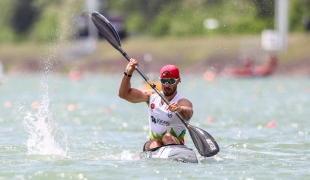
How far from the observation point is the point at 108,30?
15.6 metres

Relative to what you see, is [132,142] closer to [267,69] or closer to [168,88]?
[168,88]

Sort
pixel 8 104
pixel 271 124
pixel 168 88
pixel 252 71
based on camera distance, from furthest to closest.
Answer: pixel 252 71, pixel 8 104, pixel 271 124, pixel 168 88

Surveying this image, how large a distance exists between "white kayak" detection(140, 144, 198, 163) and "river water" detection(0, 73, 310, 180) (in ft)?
0.53

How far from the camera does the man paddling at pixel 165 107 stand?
14195mm

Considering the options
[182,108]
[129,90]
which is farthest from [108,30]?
[182,108]

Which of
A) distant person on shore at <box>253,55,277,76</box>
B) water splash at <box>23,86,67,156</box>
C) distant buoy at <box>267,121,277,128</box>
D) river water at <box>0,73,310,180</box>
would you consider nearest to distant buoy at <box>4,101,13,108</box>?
river water at <box>0,73,310,180</box>

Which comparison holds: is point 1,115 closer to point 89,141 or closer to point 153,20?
point 89,141

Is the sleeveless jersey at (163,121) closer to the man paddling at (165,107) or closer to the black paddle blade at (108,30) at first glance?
the man paddling at (165,107)

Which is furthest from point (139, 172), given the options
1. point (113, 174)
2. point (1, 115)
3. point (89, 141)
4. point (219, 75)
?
point (219, 75)

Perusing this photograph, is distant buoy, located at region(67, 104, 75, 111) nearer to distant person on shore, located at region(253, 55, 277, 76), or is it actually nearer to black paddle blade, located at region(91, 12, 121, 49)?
black paddle blade, located at region(91, 12, 121, 49)

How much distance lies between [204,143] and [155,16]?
6710 centimetres

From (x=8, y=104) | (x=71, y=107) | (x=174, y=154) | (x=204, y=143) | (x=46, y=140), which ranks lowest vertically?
(x=174, y=154)

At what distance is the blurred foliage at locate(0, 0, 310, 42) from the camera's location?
69250 mm

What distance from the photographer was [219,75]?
61.8m
